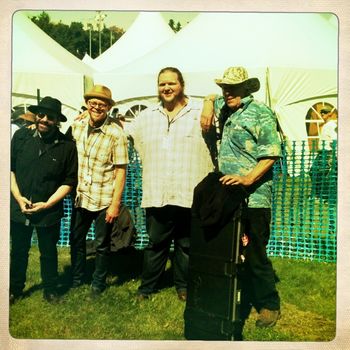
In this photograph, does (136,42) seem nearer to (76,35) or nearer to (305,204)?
(76,35)

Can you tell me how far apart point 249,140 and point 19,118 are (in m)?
1.27

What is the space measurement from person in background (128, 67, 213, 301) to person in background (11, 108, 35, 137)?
0.56 meters

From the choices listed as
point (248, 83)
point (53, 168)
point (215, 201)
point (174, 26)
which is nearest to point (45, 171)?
point (53, 168)

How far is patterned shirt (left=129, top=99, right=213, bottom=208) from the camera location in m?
3.69

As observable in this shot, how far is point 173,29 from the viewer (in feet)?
12.0

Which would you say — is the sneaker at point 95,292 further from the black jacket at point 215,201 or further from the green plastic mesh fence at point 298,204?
the black jacket at point 215,201

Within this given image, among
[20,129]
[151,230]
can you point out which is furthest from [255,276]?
[20,129]

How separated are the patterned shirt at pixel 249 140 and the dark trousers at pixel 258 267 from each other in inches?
2.9

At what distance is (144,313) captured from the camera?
375cm

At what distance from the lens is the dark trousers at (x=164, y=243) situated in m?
3.74

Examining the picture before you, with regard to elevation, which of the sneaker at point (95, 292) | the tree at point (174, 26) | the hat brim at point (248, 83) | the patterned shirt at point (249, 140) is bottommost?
the sneaker at point (95, 292)

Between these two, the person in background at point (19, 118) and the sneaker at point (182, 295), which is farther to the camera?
the sneaker at point (182, 295)

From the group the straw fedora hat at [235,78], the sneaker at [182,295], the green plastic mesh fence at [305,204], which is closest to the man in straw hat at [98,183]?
the sneaker at [182,295]

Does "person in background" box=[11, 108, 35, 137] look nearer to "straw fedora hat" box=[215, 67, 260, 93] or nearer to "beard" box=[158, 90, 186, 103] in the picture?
"beard" box=[158, 90, 186, 103]
